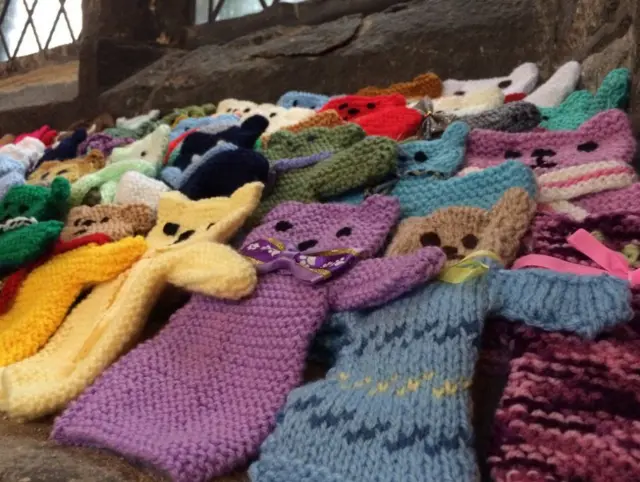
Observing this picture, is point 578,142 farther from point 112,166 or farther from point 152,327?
point 112,166

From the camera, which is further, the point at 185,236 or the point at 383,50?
the point at 383,50

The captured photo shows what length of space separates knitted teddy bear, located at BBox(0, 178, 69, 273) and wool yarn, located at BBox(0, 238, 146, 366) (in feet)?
0.10

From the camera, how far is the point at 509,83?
1371 millimetres

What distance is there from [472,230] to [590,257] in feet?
0.42

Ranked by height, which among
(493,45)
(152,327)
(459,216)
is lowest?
(152,327)

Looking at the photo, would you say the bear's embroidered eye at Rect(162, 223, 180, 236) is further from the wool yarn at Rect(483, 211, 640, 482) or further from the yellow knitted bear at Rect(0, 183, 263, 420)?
the wool yarn at Rect(483, 211, 640, 482)

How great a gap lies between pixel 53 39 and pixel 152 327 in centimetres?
256

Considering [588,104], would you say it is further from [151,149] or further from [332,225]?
[151,149]

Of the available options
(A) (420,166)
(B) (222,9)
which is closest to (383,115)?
(A) (420,166)

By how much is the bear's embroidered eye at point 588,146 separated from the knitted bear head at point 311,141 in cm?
Result: 33

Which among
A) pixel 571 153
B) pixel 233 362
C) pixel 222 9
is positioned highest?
pixel 222 9

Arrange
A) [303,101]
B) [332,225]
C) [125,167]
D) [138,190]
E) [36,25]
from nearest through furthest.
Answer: [332,225]
[138,190]
[125,167]
[303,101]
[36,25]

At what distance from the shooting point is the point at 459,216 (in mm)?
756

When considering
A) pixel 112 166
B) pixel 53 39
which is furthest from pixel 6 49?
pixel 112 166
